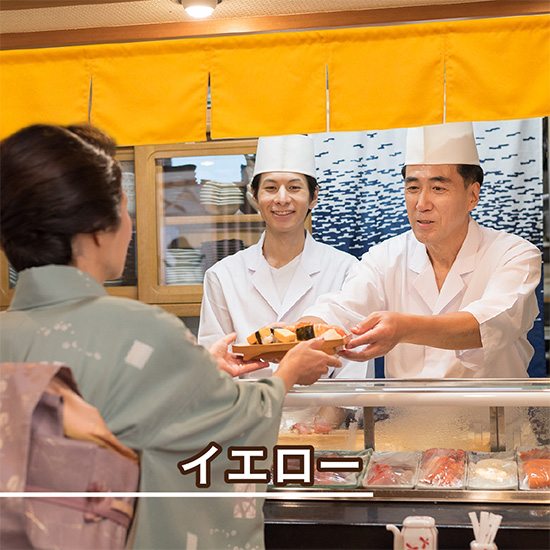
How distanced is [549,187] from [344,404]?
2.17 metres

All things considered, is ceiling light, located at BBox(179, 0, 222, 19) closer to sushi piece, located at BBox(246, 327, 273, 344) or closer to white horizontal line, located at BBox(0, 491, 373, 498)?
sushi piece, located at BBox(246, 327, 273, 344)

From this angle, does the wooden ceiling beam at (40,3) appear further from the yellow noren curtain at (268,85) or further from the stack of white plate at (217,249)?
the stack of white plate at (217,249)

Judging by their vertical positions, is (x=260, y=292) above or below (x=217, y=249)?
below

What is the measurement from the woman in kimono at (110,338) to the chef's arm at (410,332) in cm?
82

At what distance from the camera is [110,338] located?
4.81ft

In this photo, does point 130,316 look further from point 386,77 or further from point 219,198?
point 219,198

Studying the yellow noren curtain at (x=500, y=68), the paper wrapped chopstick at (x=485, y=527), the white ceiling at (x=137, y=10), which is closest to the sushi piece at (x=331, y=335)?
the paper wrapped chopstick at (x=485, y=527)

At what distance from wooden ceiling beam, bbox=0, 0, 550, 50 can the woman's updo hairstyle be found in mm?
1604

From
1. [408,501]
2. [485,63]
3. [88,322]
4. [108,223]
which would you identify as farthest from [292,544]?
[485,63]

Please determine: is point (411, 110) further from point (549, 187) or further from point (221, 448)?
point (221, 448)

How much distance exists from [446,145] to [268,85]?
2.87 feet

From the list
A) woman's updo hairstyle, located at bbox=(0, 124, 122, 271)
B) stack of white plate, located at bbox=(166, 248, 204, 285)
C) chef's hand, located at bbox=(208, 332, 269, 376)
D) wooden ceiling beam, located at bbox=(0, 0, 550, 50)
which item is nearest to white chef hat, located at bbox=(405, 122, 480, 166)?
wooden ceiling beam, located at bbox=(0, 0, 550, 50)

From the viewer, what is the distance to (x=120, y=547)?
1516mm

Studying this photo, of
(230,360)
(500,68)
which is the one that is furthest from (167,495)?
(500,68)
